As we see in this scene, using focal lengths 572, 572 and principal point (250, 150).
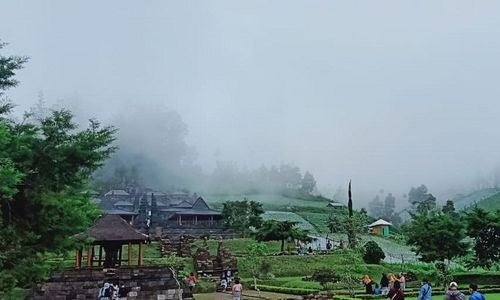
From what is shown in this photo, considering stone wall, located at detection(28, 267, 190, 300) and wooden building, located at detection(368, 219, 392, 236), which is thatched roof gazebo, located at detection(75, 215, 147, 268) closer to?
stone wall, located at detection(28, 267, 190, 300)

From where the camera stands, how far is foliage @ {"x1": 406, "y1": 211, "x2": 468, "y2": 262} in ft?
128

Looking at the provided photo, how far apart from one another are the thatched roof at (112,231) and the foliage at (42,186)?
865 centimetres

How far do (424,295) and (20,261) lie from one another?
11462mm

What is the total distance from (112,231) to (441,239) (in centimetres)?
A: 2318

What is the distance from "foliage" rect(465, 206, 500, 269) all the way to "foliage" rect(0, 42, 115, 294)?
29.6 m

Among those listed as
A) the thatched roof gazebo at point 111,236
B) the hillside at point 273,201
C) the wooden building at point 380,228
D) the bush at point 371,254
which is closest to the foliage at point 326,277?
the bush at point 371,254

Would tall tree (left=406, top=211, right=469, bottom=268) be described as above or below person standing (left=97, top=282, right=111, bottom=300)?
above

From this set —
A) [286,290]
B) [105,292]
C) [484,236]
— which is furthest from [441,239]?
[105,292]

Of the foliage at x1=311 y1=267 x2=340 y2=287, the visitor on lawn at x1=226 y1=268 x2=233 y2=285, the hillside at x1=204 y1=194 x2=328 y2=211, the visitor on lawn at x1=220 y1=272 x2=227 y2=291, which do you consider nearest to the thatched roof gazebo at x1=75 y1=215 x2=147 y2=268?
the visitor on lawn at x1=220 y1=272 x2=227 y2=291

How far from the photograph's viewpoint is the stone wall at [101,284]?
2298 centimetres

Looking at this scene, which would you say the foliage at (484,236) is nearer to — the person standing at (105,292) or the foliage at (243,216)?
the person standing at (105,292)

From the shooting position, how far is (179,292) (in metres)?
24.0

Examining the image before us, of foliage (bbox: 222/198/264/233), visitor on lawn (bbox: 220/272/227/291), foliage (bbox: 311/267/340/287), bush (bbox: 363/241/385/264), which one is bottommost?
visitor on lawn (bbox: 220/272/227/291)

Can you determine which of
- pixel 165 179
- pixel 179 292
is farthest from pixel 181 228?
pixel 165 179
